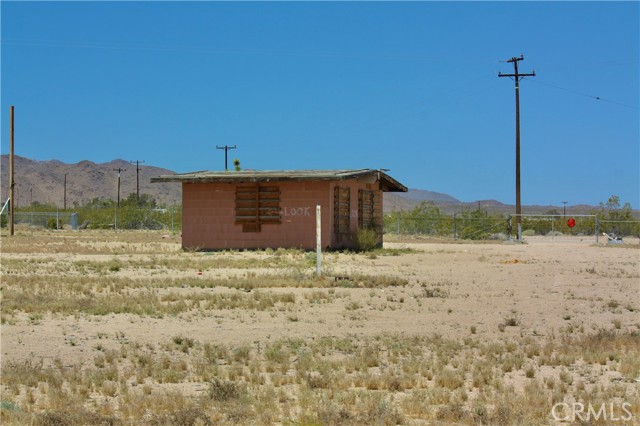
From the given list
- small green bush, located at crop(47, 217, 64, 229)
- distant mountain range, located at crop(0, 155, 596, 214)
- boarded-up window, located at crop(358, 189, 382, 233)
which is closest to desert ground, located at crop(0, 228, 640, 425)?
boarded-up window, located at crop(358, 189, 382, 233)

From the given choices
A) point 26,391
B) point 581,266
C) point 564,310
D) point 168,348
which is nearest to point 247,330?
point 168,348

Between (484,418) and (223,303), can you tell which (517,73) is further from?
(484,418)

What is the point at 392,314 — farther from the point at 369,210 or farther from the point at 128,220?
the point at 128,220

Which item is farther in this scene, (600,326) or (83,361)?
(600,326)

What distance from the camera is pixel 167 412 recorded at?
8.82 m

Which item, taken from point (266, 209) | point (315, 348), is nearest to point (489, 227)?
point (266, 209)

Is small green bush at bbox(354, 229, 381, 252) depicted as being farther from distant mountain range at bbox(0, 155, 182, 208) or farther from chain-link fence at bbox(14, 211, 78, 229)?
distant mountain range at bbox(0, 155, 182, 208)

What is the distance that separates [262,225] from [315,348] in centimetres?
2426

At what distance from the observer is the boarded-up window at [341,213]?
36.4 m

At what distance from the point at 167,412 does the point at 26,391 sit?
1.95 meters

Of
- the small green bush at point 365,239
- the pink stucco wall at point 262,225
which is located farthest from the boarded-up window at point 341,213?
the small green bush at point 365,239

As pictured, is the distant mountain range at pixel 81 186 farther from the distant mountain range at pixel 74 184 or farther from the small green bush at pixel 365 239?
the small green bush at pixel 365 239

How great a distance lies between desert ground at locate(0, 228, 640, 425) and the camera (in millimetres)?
8906

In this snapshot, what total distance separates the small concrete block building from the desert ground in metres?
11.4
